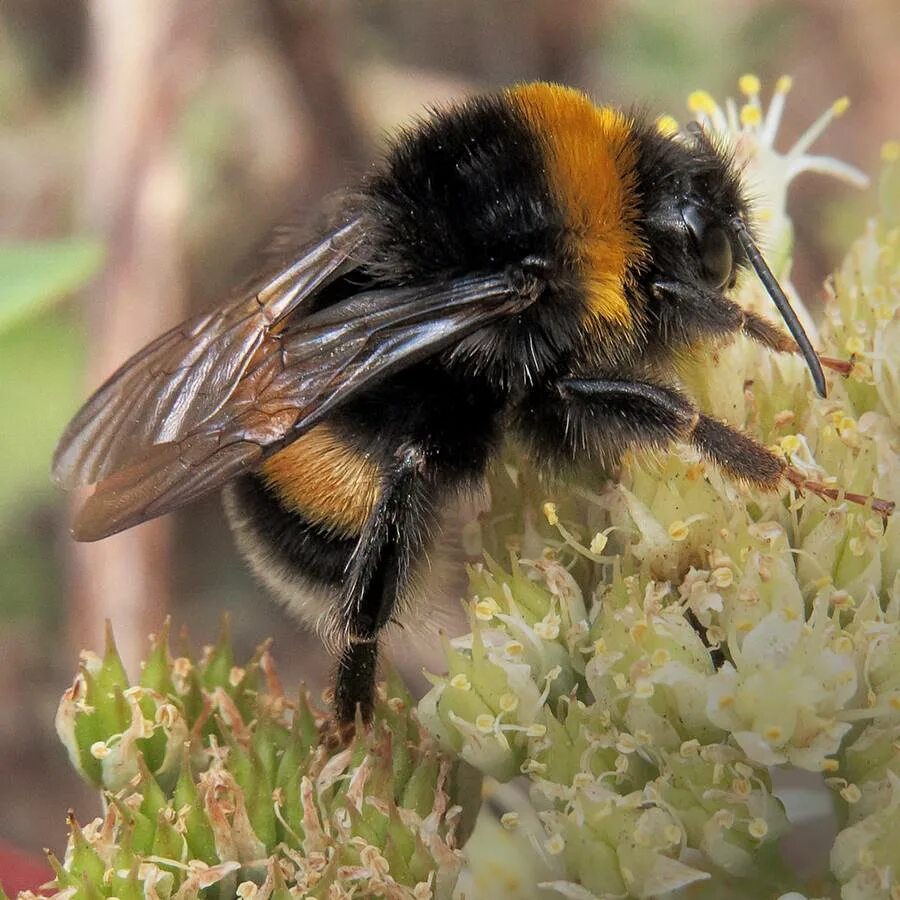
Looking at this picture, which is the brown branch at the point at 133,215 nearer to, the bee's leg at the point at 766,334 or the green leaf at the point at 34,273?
the green leaf at the point at 34,273

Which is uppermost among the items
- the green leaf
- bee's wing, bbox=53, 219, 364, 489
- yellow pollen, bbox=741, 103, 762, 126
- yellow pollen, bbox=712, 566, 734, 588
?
the green leaf

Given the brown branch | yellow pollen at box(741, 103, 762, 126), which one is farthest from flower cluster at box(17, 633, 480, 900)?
the brown branch

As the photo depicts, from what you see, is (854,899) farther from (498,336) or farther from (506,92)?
(506,92)

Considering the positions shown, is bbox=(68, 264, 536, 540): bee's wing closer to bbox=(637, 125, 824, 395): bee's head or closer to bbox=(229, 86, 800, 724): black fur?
bbox=(229, 86, 800, 724): black fur

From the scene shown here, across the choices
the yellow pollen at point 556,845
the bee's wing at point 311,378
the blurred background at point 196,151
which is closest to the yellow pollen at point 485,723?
the yellow pollen at point 556,845

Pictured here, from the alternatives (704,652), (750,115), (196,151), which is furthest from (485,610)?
(196,151)

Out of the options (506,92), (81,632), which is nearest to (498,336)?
(506,92)

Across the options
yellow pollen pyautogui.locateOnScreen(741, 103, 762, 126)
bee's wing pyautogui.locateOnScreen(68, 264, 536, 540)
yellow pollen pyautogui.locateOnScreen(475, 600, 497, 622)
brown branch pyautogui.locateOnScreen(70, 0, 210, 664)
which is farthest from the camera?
brown branch pyautogui.locateOnScreen(70, 0, 210, 664)
